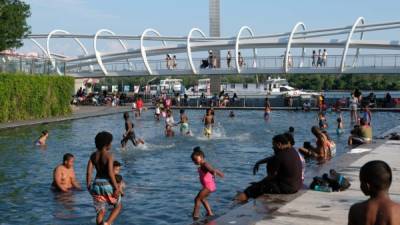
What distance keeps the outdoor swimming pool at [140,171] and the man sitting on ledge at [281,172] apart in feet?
3.06

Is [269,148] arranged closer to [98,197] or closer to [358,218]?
[98,197]

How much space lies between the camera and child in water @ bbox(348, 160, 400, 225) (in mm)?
4457

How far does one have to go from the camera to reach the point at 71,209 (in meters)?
11.6

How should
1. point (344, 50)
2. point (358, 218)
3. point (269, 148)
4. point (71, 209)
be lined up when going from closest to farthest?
point (358, 218) → point (71, 209) → point (269, 148) → point (344, 50)

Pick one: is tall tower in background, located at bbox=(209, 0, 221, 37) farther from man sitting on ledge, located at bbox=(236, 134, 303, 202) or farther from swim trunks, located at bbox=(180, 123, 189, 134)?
man sitting on ledge, located at bbox=(236, 134, 303, 202)

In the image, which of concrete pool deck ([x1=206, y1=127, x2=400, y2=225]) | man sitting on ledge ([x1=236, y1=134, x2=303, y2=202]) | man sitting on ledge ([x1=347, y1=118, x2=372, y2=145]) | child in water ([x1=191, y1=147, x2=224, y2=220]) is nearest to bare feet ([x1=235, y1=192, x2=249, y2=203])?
man sitting on ledge ([x1=236, y1=134, x2=303, y2=202])

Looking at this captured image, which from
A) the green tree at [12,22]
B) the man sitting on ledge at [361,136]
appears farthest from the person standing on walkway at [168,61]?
the man sitting on ledge at [361,136]

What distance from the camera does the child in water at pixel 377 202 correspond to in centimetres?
446

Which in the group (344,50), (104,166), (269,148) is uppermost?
(344,50)

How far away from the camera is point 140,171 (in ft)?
54.9

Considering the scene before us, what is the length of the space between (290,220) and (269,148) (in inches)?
554

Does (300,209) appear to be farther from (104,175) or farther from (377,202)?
(377,202)

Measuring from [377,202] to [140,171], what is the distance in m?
12.6

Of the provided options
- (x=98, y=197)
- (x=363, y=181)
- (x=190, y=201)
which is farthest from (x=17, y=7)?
(x=363, y=181)
